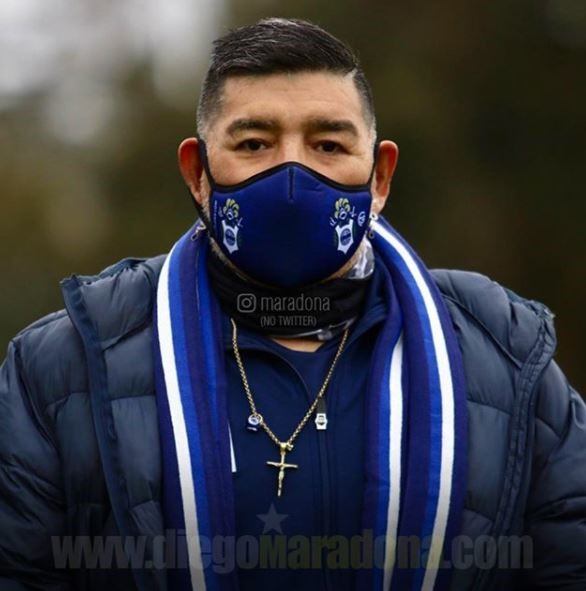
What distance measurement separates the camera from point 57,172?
734 inches

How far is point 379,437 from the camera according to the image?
3842 millimetres

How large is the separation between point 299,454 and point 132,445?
0.44m

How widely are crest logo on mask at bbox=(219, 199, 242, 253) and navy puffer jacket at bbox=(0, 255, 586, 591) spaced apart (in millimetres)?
244

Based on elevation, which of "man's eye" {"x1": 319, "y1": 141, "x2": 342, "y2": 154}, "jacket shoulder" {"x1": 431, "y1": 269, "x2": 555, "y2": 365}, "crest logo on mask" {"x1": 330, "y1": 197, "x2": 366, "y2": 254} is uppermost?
"man's eye" {"x1": 319, "y1": 141, "x2": 342, "y2": 154}

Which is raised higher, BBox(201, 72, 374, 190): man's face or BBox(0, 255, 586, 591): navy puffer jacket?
BBox(201, 72, 374, 190): man's face

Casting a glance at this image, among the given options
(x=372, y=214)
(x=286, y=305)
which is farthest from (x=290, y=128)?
(x=286, y=305)

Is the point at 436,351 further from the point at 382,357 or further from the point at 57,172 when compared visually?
the point at 57,172

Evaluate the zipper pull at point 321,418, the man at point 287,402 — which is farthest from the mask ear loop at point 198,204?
the zipper pull at point 321,418

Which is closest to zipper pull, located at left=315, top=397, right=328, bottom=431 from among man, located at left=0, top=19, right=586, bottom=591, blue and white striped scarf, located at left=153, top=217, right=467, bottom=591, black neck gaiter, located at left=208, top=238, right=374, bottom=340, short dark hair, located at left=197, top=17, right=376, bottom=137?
man, located at left=0, top=19, right=586, bottom=591

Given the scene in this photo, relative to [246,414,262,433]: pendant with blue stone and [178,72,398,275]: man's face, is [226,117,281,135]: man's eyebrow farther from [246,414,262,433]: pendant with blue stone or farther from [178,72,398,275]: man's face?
[246,414,262,433]: pendant with blue stone

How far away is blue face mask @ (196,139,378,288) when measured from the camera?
393 cm

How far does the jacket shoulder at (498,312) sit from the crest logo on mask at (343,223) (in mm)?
327

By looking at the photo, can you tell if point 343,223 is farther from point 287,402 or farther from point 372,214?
point 287,402

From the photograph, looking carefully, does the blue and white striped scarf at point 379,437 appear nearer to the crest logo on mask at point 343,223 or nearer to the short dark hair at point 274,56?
the crest logo on mask at point 343,223
